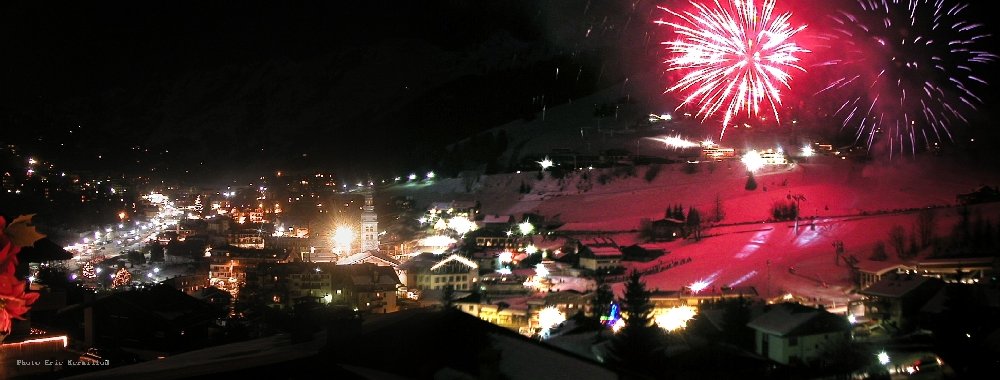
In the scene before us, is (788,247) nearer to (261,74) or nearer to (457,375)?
(457,375)

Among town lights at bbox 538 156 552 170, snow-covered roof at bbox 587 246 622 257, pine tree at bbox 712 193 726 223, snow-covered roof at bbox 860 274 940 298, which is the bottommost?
snow-covered roof at bbox 860 274 940 298

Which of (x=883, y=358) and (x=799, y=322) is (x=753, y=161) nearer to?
(x=799, y=322)

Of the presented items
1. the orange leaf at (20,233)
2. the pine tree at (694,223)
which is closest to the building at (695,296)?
the pine tree at (694,223)

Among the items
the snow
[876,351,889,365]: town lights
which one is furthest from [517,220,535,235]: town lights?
[876,351,889,365]: town lights

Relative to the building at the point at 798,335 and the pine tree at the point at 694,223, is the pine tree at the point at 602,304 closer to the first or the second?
the building at the point at 798,335

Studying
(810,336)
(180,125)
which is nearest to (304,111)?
(180,125)

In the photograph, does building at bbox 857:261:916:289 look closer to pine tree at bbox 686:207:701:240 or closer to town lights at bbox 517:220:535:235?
pine tree at bbox 686:207:701:240
